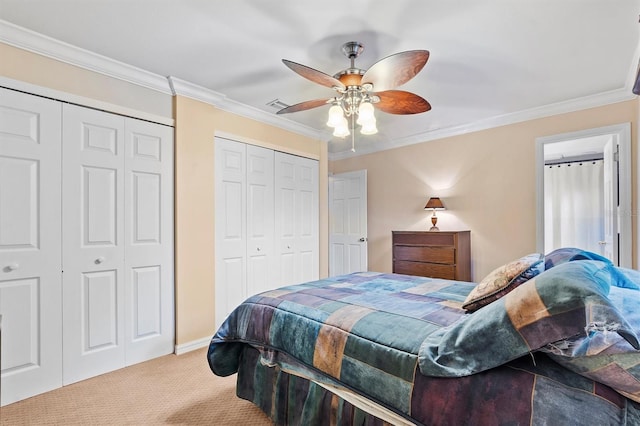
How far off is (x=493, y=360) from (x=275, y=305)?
3.65 feet

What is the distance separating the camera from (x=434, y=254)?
3.69 m

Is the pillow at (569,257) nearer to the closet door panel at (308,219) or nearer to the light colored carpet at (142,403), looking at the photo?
the light colored carpet at (142,403)

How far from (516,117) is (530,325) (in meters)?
3.29

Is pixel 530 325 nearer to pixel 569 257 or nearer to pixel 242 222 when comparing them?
pixel 569 257

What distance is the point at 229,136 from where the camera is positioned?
3350mm

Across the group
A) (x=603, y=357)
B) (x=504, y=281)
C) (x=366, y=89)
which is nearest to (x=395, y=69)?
(x=366, y=89)

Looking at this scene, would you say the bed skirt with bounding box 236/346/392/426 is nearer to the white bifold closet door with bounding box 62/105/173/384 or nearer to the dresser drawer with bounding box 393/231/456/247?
the white bifold closet door with bounding box 62/105/173/384

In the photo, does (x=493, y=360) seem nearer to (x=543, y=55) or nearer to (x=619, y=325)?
(x=619, y=325)

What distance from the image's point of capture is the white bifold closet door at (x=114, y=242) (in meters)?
2.33

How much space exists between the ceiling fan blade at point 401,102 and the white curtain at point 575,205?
3.93 metres

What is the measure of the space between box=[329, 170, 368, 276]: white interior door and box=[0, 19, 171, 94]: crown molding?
9.93 feet

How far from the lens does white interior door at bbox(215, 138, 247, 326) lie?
3.26m

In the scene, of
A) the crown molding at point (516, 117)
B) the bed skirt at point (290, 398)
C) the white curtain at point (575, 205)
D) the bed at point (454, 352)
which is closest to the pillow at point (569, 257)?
the bed at point (454, 352)

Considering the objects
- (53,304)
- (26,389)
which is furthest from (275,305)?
(26,389)
